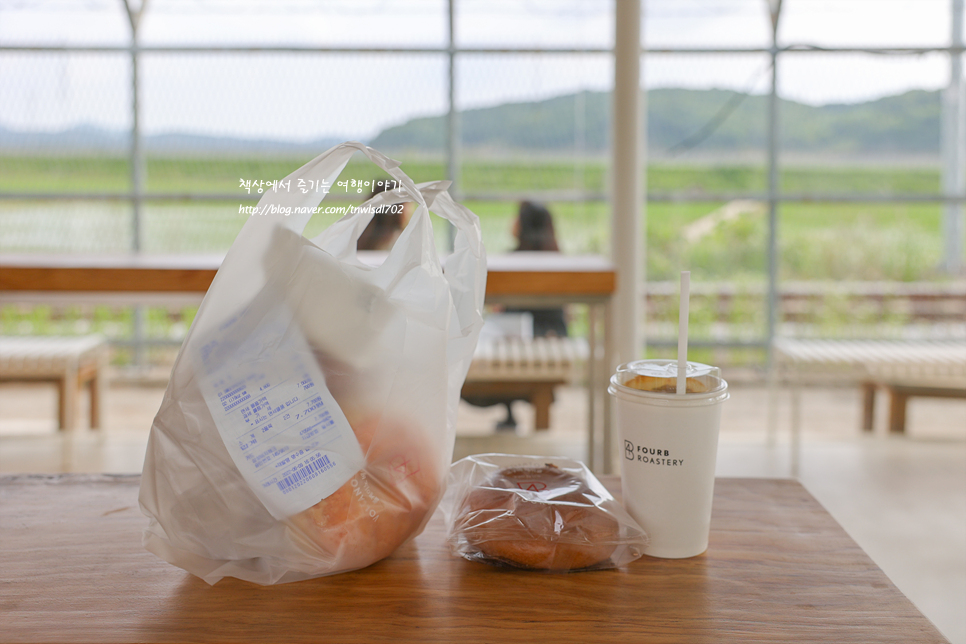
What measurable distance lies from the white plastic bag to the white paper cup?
0.16 metres

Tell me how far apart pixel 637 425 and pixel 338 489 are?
243 millimetres

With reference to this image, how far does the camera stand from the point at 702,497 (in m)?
0.64

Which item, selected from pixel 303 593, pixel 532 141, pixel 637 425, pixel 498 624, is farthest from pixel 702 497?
pixel 532 141

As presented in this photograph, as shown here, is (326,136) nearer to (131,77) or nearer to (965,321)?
(131,77)

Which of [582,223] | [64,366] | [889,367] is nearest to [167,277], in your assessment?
[64,366]

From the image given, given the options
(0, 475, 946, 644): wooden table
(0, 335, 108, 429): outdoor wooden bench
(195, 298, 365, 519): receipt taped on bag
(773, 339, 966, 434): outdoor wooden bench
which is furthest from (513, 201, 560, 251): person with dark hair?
(195, 298, 365, 519): receipt taped on bag

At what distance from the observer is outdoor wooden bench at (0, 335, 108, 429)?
2.49m

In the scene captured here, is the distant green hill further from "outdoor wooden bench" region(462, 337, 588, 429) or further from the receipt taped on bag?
the receipt taped on bag

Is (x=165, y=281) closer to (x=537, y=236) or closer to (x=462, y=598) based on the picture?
(x=462, y=598)

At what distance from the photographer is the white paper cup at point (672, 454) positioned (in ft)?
2.04


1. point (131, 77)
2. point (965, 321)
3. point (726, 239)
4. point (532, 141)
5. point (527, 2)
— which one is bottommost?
point (965, 321)

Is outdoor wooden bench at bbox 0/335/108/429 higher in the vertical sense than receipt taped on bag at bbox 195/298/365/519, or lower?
lower

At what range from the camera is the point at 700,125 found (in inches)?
149

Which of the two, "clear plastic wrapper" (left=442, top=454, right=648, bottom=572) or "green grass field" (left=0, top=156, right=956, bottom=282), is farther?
"green grass field" (left=0, top=156, right=956, bottom=282)
